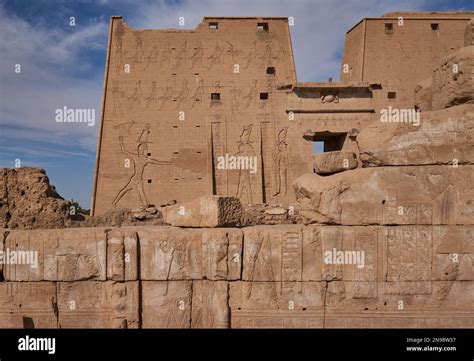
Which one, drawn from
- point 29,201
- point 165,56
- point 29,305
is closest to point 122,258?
point 29,305

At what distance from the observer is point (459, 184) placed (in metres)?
4.55

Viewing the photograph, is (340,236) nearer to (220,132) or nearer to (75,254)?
(75,254)

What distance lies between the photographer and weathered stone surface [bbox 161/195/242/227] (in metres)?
5.06

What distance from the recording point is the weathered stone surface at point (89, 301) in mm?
4703

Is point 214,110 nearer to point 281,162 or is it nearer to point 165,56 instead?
point 165,56

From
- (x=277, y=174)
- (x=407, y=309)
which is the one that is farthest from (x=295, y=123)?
(x=407, y=309)

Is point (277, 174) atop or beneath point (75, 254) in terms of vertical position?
atop

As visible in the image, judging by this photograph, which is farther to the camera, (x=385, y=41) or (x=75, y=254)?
(x=385, y=41)

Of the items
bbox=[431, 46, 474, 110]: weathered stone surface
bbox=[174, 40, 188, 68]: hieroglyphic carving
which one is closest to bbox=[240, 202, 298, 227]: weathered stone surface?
bbox=[431, 46, 474, 110]: weathered stone surface

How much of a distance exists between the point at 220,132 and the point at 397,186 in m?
9.57

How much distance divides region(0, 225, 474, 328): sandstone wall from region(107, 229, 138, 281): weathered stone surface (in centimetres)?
1

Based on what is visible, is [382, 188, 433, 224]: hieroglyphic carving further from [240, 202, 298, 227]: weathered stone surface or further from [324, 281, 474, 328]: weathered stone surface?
[240, 202, 298, 227]: weathered stone surface

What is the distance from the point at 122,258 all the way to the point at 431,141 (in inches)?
168

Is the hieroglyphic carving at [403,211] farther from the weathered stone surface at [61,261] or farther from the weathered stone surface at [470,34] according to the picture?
the weathered stone surface at [61,261]
